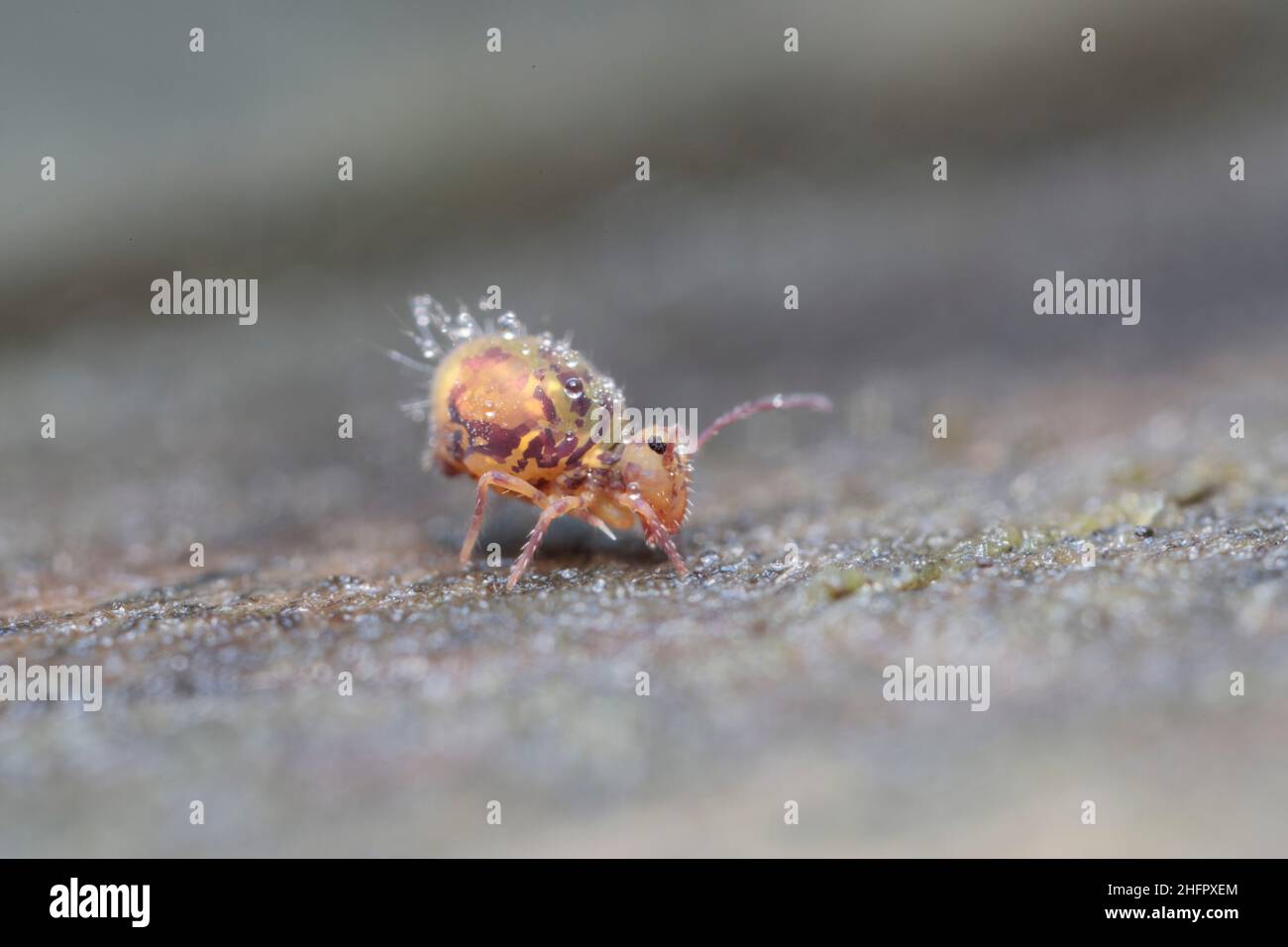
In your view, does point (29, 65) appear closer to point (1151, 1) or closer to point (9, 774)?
point (9, 774)

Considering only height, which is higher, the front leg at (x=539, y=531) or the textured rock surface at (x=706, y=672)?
the front leg at (x=539, y=531)

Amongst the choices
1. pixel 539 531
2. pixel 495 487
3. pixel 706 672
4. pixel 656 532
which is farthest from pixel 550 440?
pixel 706 672

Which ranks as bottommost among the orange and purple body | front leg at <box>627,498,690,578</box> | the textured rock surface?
the textured rock surface

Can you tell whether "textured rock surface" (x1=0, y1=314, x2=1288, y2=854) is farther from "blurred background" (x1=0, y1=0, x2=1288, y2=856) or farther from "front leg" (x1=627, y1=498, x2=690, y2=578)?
"front leg" (x1=627, y1=498, x2=690, y2=578)

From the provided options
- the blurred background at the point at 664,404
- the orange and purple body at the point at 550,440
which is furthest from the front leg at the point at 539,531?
the blurred background at the point at 664,404

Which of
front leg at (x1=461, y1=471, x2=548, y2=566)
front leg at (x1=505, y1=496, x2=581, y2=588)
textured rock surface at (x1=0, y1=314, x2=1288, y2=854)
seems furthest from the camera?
front leg at (x1=461, y1=471, x2=548, y2=566)

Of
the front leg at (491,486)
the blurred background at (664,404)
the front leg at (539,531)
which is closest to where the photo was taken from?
the blurred background at (664,404)

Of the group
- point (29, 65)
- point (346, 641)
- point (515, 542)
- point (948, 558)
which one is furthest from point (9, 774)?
point (29, 65)

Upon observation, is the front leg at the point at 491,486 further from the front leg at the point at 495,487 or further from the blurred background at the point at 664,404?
the blurred background at the point at 664,404

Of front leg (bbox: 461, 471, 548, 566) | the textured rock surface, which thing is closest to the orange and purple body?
front leg (bbox: 461, 471, 548, 566)
